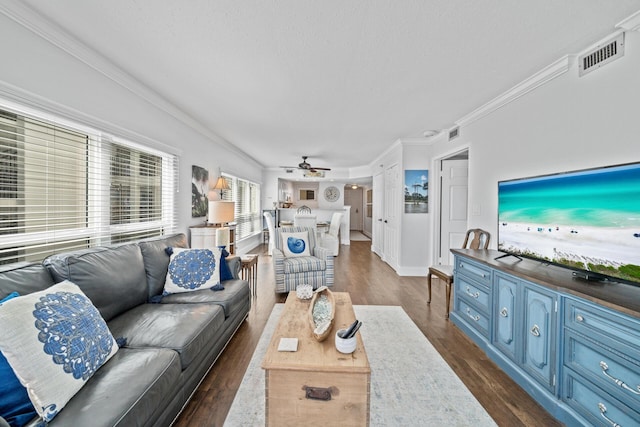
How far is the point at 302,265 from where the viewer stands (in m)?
3.46

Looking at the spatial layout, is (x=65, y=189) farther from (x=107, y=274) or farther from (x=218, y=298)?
(x=218, y=298)

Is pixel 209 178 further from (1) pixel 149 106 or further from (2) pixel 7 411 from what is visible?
(2) pixel 7 411

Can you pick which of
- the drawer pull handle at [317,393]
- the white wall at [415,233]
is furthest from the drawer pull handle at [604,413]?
the white wall at [415,233]

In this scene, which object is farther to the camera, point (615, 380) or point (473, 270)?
point (473, 270)

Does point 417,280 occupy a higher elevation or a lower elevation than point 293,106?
lower

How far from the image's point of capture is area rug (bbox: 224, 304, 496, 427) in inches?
60.4

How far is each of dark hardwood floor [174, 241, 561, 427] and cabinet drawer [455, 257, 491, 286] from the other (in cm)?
62

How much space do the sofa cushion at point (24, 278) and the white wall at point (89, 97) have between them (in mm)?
1067

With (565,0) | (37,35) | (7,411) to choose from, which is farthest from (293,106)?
(7,411)

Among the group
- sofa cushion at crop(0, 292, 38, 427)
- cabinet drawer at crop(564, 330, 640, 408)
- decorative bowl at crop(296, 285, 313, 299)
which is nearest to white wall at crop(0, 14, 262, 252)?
sofa cushion at crop(0, 292, 38, 427)

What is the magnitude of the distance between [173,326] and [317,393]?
1060mm

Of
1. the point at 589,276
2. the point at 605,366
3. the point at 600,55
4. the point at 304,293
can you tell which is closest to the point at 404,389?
the point at 304,293

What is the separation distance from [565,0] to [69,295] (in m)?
3.21

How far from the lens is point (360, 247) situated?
25.4 feet
